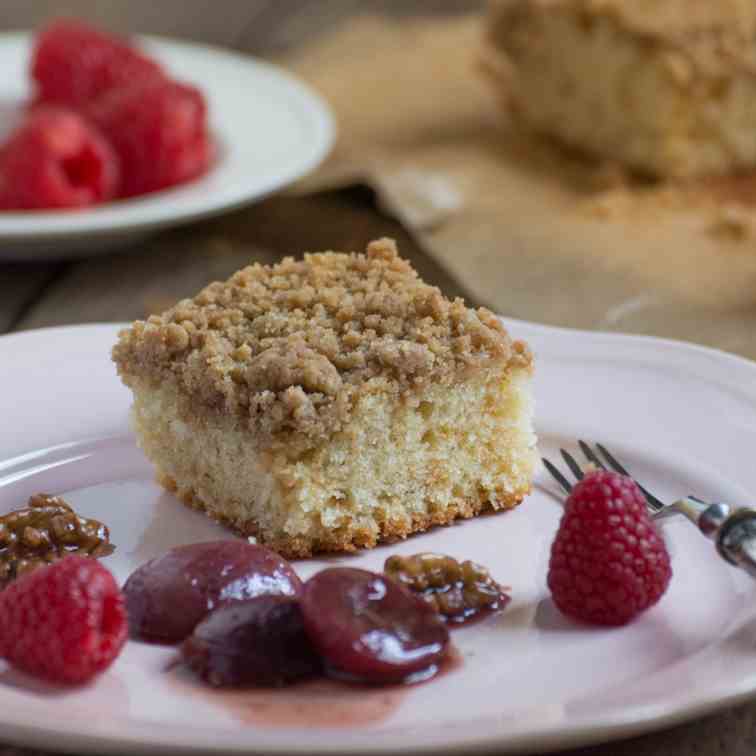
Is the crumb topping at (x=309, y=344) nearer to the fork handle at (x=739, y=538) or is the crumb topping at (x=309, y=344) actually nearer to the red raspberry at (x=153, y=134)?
the fork handle at (x=739, y=538)

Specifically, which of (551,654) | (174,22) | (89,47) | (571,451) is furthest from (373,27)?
(551,654)

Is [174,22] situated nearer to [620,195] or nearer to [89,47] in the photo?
[89,47]

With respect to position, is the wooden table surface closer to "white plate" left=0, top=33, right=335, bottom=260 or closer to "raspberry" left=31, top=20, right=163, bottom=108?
"white plate" left=0, top=33, right=335, bottom=260

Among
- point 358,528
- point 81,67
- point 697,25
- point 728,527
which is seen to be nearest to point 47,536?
point 358,528

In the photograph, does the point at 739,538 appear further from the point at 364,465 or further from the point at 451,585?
the point at 364,465

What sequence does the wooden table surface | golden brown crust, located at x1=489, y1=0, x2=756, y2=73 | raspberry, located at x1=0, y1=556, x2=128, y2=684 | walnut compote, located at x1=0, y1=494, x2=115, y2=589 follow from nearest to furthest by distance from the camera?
raspberry, located at x1=0, y1=556, x2=128, y2=684 → walnut compote, located at x1=0, y1=494, x2=115, y2=589 → the wooden table surface → golden brown crust, located at x1=489, y1=0, x2=756, y2=73

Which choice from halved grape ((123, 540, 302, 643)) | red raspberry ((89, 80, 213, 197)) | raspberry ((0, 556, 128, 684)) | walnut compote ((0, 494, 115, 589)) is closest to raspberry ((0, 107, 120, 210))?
red raspberry ((89, 80, 213, 197))
